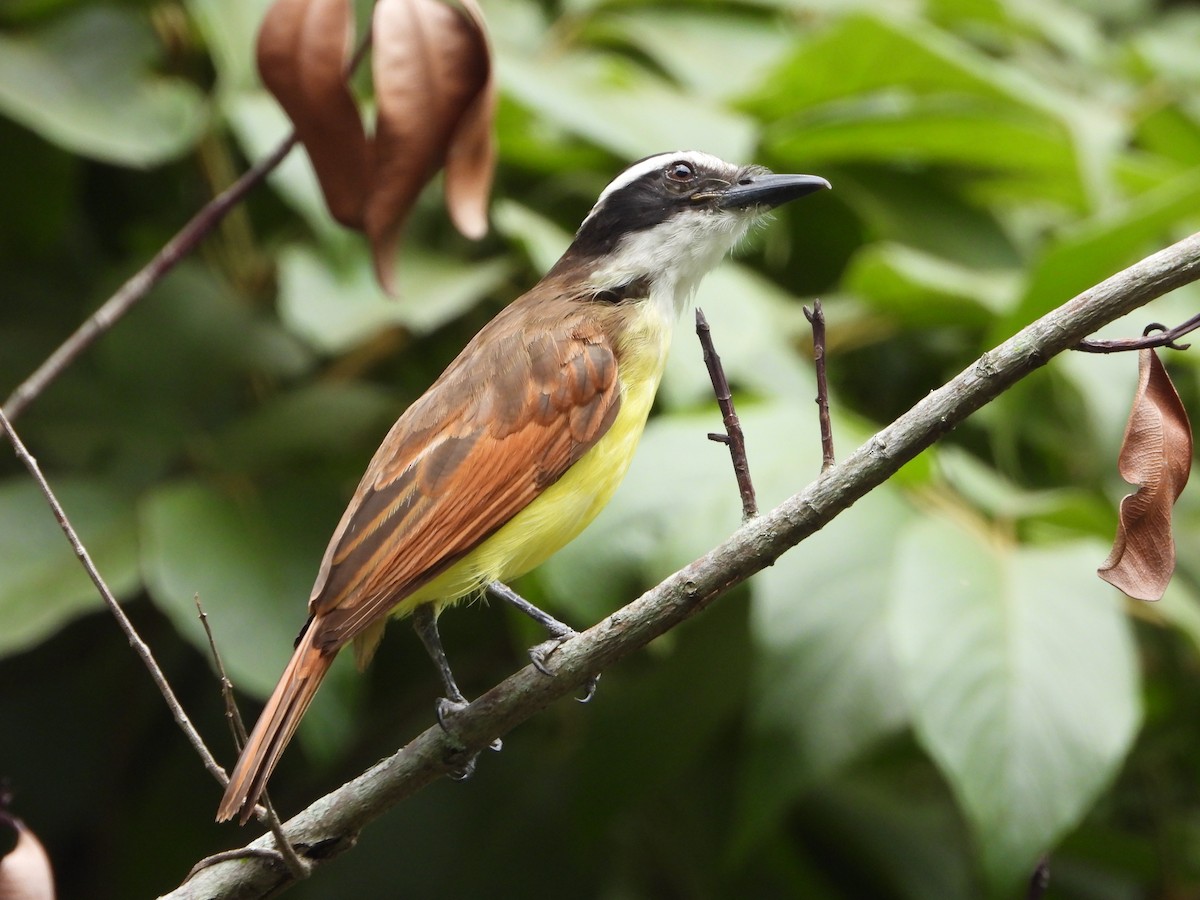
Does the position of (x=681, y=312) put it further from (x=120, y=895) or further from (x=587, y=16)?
(x=120, y=895)

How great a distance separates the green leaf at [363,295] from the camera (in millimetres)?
3232

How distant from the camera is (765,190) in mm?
2662

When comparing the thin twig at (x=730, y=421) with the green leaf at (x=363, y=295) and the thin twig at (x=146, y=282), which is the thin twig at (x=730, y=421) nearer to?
the thin twig at (x=146, y=282)

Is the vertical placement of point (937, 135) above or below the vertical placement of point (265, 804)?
below

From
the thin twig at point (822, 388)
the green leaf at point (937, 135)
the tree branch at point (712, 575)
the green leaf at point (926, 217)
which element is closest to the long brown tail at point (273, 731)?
the tree branch at point (712, 575)

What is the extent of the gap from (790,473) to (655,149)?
3.14 ft

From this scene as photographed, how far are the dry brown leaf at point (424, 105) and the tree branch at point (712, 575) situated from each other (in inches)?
28.2

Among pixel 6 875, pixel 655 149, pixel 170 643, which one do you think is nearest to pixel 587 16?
pixel 655 149

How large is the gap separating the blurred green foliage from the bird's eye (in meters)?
0.43

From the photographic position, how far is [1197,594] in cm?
345

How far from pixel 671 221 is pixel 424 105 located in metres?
0.75

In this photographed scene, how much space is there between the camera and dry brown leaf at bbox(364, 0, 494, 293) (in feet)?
7.02

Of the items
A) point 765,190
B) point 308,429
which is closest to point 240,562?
point 308,429

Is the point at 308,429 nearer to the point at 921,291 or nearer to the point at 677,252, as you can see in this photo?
the point at 677,252
